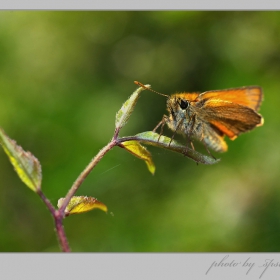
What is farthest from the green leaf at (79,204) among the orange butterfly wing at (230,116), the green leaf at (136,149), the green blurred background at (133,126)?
the green blurred background at (133,126)

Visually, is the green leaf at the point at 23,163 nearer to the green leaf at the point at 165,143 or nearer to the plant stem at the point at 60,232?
the plant stem at the point at 60,232

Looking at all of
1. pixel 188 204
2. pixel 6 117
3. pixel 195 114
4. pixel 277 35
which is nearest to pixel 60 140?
pixel 6 117

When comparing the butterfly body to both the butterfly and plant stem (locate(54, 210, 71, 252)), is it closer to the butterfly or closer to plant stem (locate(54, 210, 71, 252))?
the butterfly

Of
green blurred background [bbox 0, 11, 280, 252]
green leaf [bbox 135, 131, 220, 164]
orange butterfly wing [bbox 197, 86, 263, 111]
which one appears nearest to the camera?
green leaf [bbox 135, 131, 220, 164]

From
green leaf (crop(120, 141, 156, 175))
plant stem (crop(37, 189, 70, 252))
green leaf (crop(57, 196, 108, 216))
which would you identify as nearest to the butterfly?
green leaf (crop(120, 141, 156, 175))

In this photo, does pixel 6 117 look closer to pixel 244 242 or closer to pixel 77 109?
pixel 77 109

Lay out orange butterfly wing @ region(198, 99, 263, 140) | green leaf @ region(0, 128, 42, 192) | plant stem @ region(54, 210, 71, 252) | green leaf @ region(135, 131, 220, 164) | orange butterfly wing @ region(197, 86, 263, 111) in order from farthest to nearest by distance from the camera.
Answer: orange butterfly wing @ region(197, 86, 263, 111)
orange butterfly wing @ region(198, 99, 263, 140)
green leaf @ region(135, 131, 220, 164)
green leaf @ region(0, 128, 42, 192)
plant stem @ region(54, 210, 71, 252)
